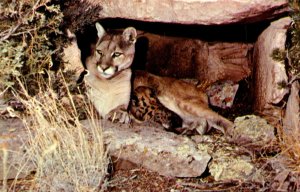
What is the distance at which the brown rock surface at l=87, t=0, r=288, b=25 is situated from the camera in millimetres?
7176

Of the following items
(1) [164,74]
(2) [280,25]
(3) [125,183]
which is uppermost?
(2) [280,25]

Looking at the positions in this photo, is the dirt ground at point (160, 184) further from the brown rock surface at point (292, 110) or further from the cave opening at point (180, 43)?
the cave opening at point (180, 43)

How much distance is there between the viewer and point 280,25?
7.59 metres

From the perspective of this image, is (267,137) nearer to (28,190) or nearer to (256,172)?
(256,172)

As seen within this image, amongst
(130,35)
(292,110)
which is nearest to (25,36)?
(130,35)

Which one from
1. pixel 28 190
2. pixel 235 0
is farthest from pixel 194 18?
pixel 28 190

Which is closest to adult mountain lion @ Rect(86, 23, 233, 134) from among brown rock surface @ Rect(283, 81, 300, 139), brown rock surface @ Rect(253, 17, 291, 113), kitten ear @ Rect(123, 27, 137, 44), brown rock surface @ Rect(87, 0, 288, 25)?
kitten ear @ Rect(123, 27, 137, 44)

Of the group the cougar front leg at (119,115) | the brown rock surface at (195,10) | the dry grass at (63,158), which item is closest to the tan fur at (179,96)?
the cougar front leg at (119,115)

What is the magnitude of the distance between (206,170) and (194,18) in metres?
1.90

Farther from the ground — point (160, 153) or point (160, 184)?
point (160, 153)

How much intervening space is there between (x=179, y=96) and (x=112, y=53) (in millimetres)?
1077

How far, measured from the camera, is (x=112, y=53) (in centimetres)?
800

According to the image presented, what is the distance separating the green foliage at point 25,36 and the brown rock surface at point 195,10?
2.52 ft

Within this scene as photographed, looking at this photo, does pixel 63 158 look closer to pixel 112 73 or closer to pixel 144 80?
pixel 112 73
